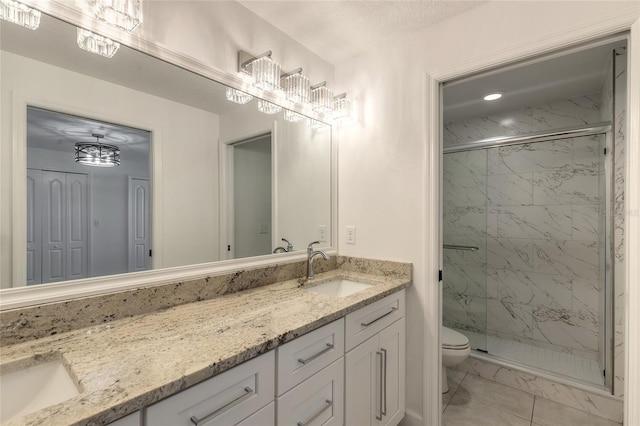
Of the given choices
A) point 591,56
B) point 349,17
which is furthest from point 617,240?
point 349,17

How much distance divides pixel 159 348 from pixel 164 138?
2.83 ft

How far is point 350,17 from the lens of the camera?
159 centimetres

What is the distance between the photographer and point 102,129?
3.54 ft

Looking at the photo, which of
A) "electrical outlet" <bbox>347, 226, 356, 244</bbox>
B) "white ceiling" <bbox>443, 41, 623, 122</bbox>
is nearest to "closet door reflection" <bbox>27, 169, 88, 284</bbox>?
"electrical outlet" <bbox>347, 226, 356, 244</bbox>

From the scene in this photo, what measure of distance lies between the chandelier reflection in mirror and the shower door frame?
1.51 metres

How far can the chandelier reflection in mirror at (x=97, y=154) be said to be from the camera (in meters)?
1.02

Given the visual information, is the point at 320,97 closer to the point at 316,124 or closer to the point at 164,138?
the point at 316,124

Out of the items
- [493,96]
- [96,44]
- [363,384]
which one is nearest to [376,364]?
[363,384]

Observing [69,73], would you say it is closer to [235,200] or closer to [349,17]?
[235,200]

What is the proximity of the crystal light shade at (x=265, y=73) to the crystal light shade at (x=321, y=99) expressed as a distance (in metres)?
0.32

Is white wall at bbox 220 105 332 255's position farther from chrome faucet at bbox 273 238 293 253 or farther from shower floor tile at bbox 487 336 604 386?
shower floor tile at bbox 487 336 604 386

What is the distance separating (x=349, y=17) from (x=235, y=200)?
3.86ft

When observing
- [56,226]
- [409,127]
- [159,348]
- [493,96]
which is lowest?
[159,348]

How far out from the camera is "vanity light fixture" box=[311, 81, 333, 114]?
1865 millimetres
